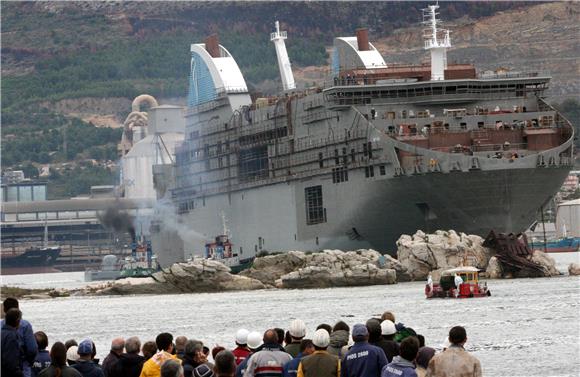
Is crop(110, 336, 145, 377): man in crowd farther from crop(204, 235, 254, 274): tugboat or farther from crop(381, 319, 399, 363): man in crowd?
crop(204, 235, 254, 274): tugboat

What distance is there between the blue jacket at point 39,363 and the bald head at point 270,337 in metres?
3.39

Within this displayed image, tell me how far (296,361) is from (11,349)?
12.5 feet

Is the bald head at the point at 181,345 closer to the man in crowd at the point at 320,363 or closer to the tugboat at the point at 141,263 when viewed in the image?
the man in crowd at the point at 320,363

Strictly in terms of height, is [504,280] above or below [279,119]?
below

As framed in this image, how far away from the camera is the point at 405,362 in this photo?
67.5 feet

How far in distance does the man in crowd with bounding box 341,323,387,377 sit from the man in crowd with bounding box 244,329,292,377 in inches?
32.8

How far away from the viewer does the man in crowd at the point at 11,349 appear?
2173 cm

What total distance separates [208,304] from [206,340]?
2375cm

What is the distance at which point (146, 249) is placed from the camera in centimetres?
13375

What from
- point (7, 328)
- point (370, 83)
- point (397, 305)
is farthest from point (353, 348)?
point (370, 83)

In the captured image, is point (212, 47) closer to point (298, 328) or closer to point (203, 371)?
point (298, 328)

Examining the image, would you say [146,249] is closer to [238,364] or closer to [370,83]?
[370,83]

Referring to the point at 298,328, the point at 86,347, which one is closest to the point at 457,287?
the point at 298,328

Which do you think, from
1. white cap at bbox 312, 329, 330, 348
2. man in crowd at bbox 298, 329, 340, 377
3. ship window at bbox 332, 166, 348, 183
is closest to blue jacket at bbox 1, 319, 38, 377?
man in crowd at bbox 298, 329, 340, 377
